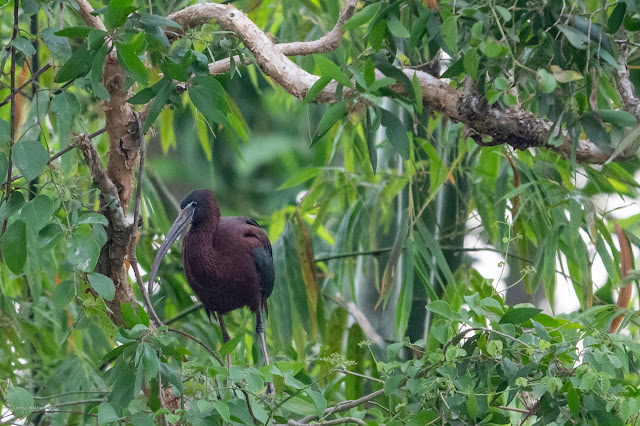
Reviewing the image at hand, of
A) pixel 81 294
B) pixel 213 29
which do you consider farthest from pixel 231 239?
pixel 213 29

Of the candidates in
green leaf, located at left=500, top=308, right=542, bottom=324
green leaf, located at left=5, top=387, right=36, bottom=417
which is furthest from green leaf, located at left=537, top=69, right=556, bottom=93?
green leaf, located at left=5, top=387, right=36, bottom=417

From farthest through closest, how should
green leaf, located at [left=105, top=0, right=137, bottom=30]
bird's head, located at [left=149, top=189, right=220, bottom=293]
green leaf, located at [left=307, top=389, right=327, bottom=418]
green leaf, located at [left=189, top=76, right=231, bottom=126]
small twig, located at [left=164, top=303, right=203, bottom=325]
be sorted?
small twig, located at [left=164, top=303, right=203, bottom=325] < bird's head, located at [left=149, top=189, right=220, bottom=293] < green leaf, located at [left=307, top=389, right=327, bottom=418] < green leaf, located at [left=189, top=76, right=231, bottom=126] < green leaf, located at [left=105, top=0, right=137, bottom=30]

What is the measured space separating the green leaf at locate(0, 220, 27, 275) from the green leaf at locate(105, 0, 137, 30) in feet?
0.94

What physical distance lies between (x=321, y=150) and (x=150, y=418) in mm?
1795

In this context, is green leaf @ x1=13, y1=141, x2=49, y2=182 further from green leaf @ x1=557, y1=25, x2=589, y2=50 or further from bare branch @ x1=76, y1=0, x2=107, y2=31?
green leaf @ x1=557, y1=25, x2=589, y2=50

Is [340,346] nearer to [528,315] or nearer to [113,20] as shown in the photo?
[528,315]

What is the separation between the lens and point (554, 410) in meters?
1.08

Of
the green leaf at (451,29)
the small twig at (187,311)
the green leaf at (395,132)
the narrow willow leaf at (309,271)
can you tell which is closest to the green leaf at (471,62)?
the green leaf at (451,29)

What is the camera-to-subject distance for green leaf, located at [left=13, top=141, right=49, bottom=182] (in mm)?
999

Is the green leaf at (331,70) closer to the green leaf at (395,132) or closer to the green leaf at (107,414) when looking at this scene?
the green leaf at (395,132)

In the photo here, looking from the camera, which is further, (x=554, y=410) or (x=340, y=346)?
(x=340, y=346)

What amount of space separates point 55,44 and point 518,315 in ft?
2.43

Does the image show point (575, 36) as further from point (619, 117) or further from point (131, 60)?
point (131, 60)

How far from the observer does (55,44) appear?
1079 mm
